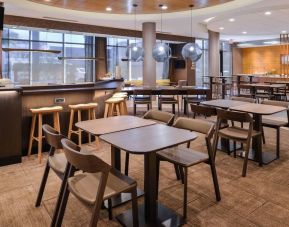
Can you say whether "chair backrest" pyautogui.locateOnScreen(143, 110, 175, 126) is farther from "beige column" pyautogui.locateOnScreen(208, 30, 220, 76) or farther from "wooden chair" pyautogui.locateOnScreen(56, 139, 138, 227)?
"beige column" pyautogui.locateOnScreen(208, 30, 220, 76)

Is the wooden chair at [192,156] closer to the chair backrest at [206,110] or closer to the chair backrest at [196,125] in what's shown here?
the chair backrest at [196,125]

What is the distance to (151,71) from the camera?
8992 millimetres

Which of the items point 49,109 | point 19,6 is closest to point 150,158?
point 49,109

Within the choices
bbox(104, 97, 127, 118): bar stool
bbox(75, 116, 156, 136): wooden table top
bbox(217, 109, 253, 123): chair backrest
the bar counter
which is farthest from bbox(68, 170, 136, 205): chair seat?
bbox(104, 97, 127, 118): bar stool

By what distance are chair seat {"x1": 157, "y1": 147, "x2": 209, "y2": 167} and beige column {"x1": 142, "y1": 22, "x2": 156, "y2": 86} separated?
6465 millimetres

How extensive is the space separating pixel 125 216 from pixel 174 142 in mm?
845

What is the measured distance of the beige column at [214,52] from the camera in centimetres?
1137

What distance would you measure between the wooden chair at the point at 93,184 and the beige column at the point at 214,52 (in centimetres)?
1026

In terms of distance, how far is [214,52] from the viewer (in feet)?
37.6

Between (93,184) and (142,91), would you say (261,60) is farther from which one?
(93,184)

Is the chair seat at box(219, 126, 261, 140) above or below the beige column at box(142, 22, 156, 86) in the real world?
→ below

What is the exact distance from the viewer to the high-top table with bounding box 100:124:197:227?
2018mm

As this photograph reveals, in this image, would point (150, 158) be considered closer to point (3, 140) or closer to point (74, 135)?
point (3, 140)

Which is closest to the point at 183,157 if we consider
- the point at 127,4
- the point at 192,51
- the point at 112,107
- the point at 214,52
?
the point at 112,107
